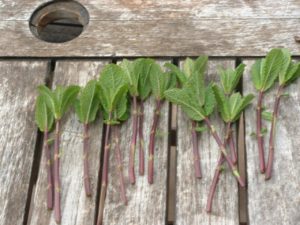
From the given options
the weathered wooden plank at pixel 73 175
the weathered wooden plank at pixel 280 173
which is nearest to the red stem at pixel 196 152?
the weathered wooden plank at pixel 280 173

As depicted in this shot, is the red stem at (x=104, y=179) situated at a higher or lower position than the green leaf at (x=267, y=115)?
lower

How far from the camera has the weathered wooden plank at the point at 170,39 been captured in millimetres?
1572

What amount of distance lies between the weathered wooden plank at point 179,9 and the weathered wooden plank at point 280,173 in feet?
0.90

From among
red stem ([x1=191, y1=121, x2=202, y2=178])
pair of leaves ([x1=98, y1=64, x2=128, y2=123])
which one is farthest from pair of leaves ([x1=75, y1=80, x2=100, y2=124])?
red stem ([x1=191, y1=121, x2=202, y2=178])

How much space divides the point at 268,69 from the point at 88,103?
0.43 meters

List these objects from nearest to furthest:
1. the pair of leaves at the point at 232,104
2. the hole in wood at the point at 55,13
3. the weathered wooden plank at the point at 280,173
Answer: the weathered wooden plank at the point at 280,173, the pair of leaves at the point at 232,104, the hole in wood at the point at 55,13

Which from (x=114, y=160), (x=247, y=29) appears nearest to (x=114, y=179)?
(x=114, y=160)

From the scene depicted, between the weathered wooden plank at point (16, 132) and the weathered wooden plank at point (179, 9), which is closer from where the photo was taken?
the weathered wooden plank at point (16, 132)

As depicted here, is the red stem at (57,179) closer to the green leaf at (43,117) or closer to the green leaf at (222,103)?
the green leaf at (43,117)

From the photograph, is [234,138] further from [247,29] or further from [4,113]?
[4,113]

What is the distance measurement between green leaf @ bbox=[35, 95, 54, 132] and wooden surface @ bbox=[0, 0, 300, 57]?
8.4 inches

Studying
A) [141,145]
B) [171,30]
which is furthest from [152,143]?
[171,30]

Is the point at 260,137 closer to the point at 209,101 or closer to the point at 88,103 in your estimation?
the point at 209,101

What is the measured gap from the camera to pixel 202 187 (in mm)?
1330
